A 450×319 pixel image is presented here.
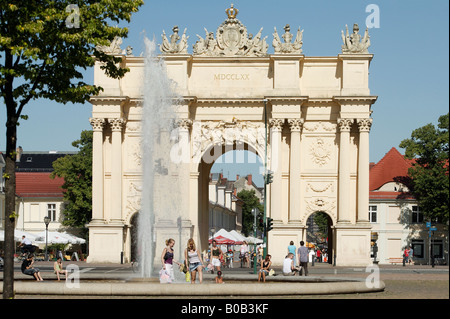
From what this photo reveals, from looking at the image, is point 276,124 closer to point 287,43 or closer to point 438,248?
point 287,43

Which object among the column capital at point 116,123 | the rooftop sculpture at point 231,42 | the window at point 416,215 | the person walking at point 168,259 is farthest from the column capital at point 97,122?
the window at point 416,215

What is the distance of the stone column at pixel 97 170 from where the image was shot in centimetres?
5538

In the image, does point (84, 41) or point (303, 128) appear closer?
point (84, 41)

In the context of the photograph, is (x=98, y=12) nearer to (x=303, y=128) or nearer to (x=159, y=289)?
(x=159, y=289)

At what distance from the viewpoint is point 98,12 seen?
21328mm

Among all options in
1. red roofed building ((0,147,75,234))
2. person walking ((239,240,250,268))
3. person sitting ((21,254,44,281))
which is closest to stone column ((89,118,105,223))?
person walking ((239,240,250,268))

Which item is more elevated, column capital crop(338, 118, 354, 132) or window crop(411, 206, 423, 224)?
column capital crop(338, 118, 354, 132)

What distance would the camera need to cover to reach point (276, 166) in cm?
5506

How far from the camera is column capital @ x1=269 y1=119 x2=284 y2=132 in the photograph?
54719 millimetres

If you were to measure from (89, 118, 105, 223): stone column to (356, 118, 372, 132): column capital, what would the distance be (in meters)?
16.7

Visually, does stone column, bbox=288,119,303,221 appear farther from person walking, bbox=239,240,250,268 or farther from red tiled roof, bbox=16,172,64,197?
red tiled roof, bbox=16,172,64,197

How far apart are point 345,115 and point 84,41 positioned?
35020 millimetres

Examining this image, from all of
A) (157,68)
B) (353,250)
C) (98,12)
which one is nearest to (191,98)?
(353,250)
